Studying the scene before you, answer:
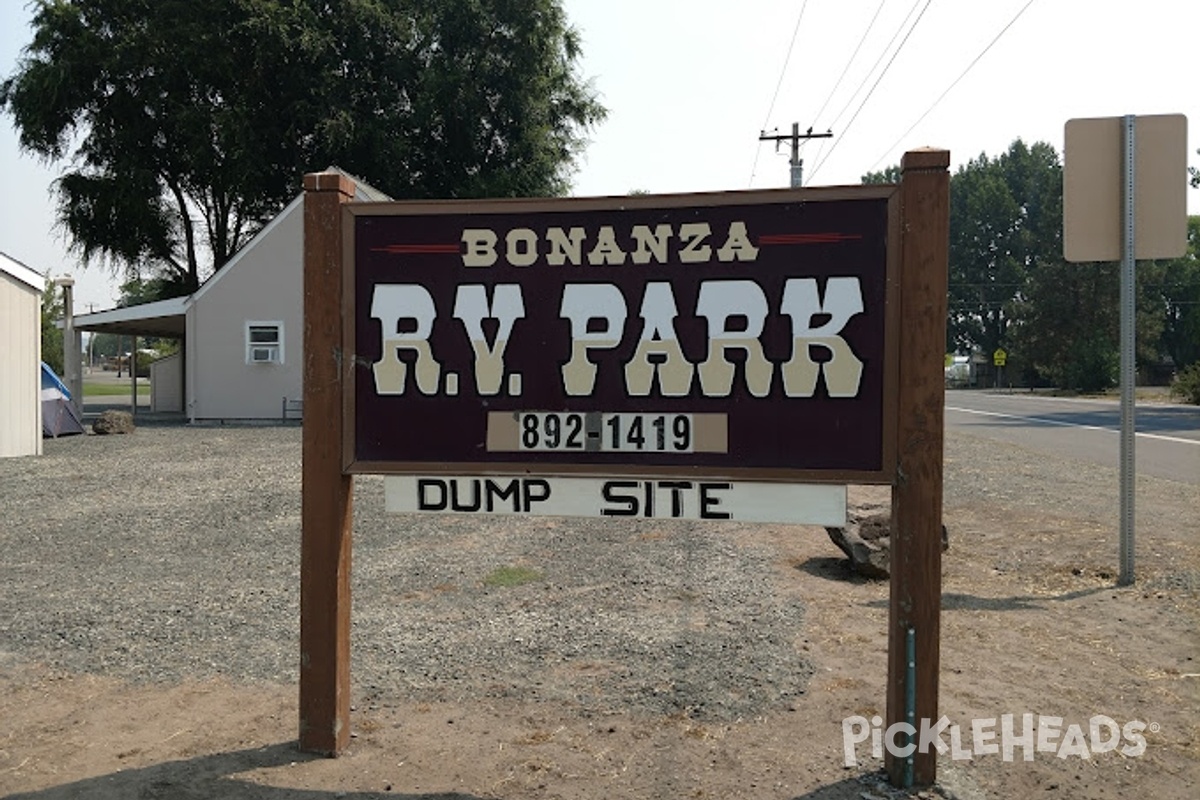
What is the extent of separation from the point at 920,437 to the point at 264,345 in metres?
24.5

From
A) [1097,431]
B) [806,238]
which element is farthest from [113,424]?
[1097,431]

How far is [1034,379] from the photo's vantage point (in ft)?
236

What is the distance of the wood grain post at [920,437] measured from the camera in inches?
147

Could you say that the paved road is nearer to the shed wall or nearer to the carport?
the shed wall

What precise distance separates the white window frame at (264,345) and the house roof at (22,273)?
7734 millimetres

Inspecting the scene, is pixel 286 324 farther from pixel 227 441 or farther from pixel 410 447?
pixel 410 447

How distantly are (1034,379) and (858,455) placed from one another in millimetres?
74787

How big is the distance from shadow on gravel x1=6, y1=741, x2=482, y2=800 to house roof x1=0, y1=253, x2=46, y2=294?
53.2 ft

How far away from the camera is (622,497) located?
13.5 ft

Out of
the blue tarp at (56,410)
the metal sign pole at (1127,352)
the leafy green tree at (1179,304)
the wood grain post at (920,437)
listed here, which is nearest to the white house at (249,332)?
the blue tarp at (56,410)

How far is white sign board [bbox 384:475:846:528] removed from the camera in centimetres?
395

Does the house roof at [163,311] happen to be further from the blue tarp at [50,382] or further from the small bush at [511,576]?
the small bush at [511,576]

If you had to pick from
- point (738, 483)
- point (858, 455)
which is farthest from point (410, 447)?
point (858, 455)

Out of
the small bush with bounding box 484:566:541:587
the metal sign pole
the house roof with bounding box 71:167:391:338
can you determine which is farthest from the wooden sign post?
the house roof with bounding box 71:167:391:338
